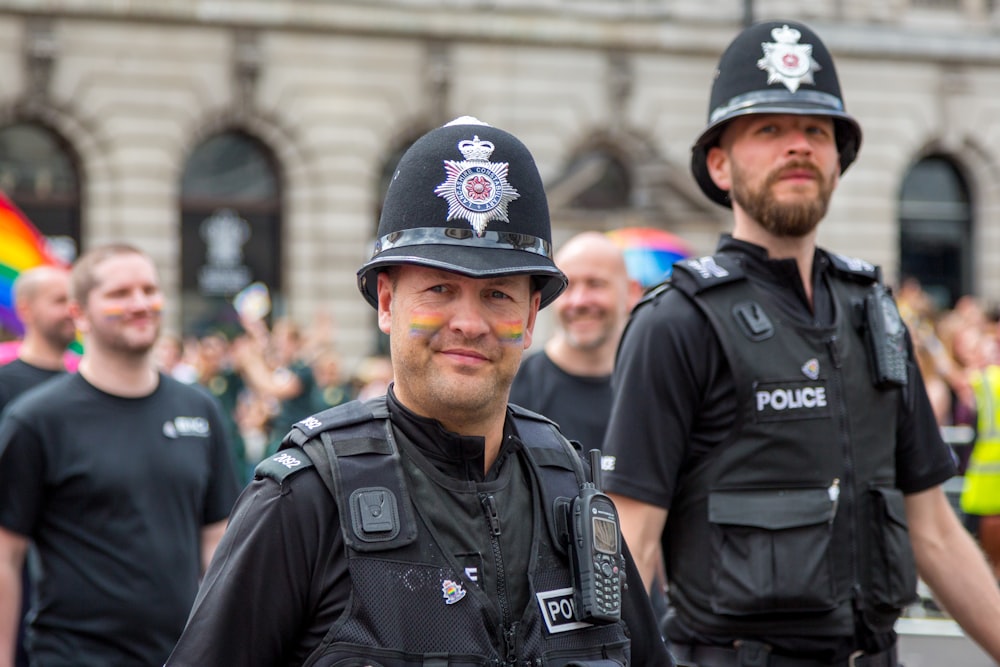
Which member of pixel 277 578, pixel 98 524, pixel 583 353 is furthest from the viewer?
pixel 583 353

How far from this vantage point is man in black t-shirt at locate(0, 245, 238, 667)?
501 centimetres

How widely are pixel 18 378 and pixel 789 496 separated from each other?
15.3 feet

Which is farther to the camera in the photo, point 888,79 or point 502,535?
point 888,79

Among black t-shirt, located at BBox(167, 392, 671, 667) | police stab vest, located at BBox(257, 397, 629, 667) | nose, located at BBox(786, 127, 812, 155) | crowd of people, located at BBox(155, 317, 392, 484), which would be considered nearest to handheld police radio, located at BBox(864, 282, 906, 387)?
nose, located at BBox(786, 127, 812, 155)

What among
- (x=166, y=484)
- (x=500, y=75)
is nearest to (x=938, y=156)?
(x=500, y=75)

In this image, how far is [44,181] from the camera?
68.0 feet

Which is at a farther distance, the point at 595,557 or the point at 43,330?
the point at 43,330

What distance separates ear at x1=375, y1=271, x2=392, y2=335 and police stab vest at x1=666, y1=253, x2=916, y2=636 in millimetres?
1305

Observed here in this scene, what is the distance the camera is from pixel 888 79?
81.5 ft

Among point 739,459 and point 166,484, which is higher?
point 739,459

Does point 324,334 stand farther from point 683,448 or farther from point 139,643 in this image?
point 683,448

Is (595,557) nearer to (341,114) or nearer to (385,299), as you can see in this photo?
(385,299)

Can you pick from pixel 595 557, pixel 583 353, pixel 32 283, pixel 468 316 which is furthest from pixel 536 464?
pixel 32 283

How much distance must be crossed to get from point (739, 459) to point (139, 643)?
95.9 inches
